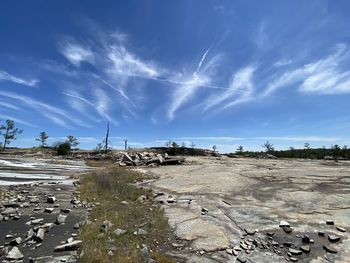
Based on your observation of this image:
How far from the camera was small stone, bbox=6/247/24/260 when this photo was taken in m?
6.34

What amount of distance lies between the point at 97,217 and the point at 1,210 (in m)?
3.74

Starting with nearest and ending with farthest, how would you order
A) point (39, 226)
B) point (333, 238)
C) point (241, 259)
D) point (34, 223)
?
point (241, 259)
point (333, 238)
point (39, 226)
point (34, 223)

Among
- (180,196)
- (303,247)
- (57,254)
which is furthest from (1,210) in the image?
(303,247)

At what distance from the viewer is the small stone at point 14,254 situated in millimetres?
6344

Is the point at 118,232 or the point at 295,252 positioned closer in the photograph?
the point at 295,252

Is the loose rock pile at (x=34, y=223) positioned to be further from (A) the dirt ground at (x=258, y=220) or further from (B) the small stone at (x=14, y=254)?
(A) the dirt ground at (x=258, y=220)

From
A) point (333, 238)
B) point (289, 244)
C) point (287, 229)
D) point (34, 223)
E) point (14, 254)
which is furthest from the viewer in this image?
point (34, 223)

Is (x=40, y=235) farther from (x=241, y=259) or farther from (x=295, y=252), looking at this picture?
(x=295, y=252)

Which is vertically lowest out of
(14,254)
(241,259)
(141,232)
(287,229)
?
(241,259)

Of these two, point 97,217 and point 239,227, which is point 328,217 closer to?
point 239,227

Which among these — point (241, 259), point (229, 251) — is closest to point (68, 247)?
point (229, 251)

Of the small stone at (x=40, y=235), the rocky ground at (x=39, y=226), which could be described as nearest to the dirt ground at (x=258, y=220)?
the rocky ground at (x=39, y=226)

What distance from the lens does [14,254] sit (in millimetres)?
6480

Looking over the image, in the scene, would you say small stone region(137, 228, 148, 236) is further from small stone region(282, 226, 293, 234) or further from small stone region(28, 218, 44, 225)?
small stone region(282, 226, 293, 234)
